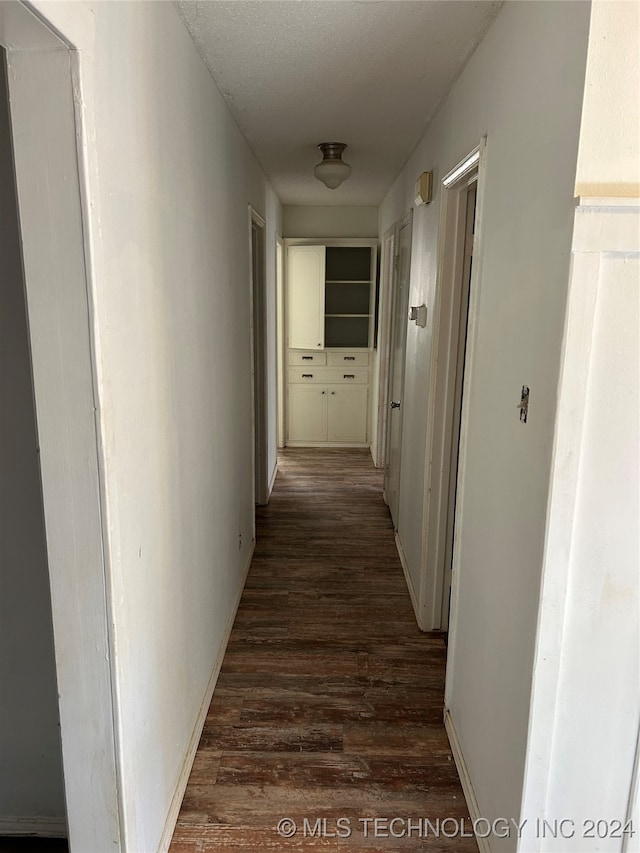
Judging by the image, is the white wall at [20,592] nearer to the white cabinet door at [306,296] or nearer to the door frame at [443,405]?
the door frame at [443,405]

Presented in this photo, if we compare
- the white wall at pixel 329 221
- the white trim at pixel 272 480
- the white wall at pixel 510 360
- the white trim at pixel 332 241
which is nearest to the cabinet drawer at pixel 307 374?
the white trim at pixel 272 480

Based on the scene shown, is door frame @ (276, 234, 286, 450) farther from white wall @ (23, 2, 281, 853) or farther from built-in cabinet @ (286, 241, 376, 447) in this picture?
white wall @ (23, 2, 281, 853)

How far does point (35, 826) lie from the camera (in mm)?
1792

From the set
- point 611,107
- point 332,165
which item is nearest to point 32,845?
point 611,107

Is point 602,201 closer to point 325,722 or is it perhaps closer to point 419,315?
point 419,315

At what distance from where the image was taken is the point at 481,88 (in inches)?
72.8

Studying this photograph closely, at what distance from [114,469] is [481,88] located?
1.62 m

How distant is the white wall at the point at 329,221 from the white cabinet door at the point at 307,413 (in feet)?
5.14

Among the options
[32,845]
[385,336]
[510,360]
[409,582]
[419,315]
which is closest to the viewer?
[510,360]

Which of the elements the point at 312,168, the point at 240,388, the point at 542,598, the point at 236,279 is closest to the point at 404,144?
the point at 312,168

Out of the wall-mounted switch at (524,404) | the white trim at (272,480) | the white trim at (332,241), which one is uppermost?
the white trim at (332,241)

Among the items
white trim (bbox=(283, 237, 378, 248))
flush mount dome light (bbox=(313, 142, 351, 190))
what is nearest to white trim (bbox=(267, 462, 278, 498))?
white trim (bbox=(283, 237, 378, 248))

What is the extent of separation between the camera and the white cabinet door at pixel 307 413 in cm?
607

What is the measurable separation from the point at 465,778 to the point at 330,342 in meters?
4.59
